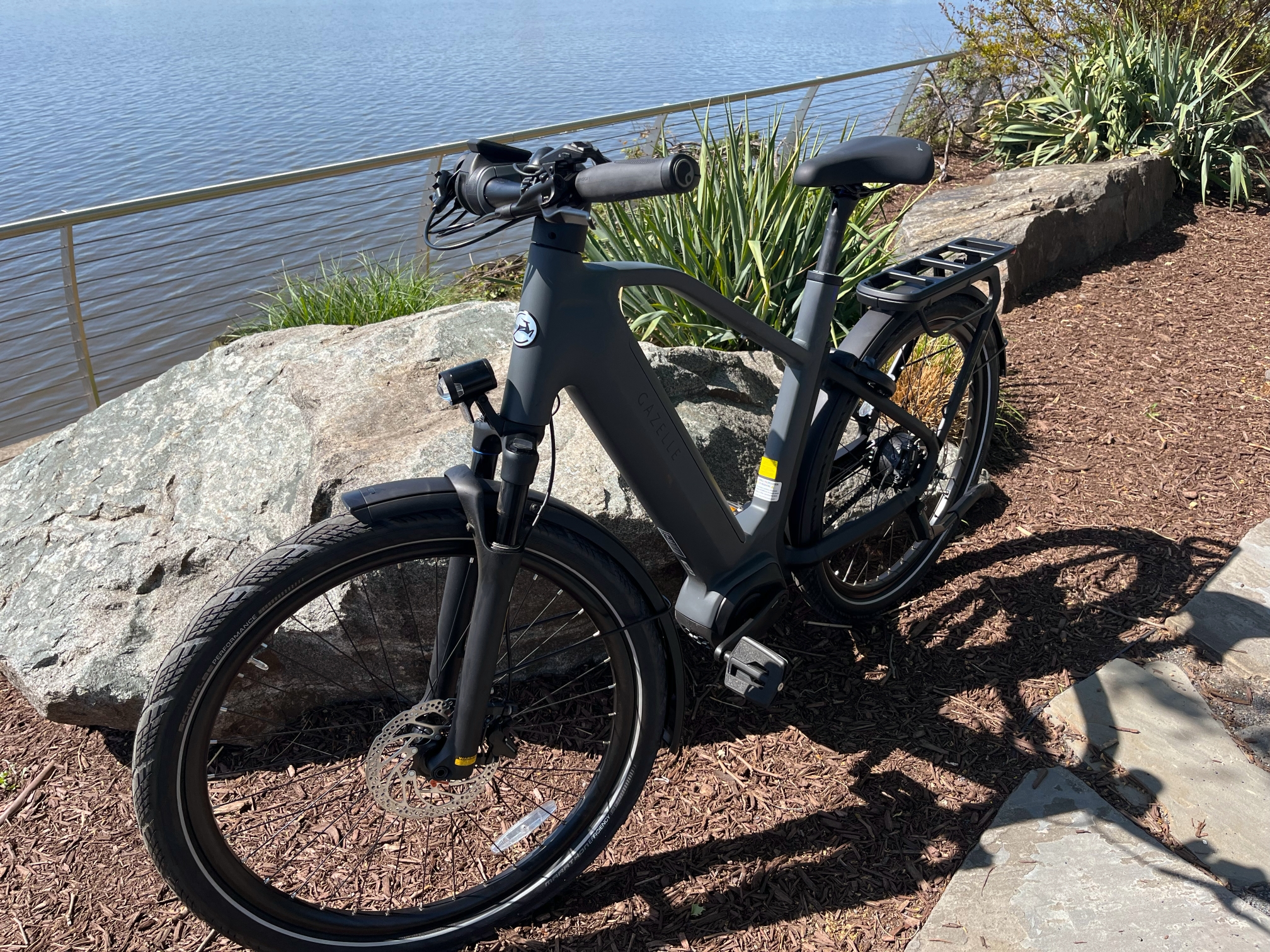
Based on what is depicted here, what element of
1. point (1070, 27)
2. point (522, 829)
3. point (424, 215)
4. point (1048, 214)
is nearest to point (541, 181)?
point (522, 829)

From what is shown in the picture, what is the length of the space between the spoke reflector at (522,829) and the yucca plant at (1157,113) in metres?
6.76

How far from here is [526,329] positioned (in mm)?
1856

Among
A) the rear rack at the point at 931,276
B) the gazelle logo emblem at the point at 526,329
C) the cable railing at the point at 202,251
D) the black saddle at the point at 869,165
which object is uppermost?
the black saddle at the point at 869,165

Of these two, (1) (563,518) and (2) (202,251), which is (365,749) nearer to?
(1) (563,518)

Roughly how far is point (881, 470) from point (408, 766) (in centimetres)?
173

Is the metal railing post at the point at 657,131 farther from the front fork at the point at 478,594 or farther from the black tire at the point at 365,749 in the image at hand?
the front fork at the point at 478,594

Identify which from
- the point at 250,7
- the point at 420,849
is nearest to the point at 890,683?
the point at 420,849

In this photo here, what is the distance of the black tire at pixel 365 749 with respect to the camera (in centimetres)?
180

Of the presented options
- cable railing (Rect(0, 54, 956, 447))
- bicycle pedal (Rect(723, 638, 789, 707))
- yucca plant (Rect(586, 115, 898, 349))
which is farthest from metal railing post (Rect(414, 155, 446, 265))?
bicycle pedal (Rect(723, 638, 789, 707))

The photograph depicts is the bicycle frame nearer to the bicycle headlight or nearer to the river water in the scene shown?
the bicycle headlight

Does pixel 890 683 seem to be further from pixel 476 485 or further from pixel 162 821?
pixel 162 821

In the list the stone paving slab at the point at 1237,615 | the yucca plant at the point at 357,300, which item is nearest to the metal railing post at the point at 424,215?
the yucca plant at the point at 357,300

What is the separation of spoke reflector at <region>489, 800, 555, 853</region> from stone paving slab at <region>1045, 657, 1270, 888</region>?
1.48 meters

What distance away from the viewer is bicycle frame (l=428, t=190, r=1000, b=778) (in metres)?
1.86
